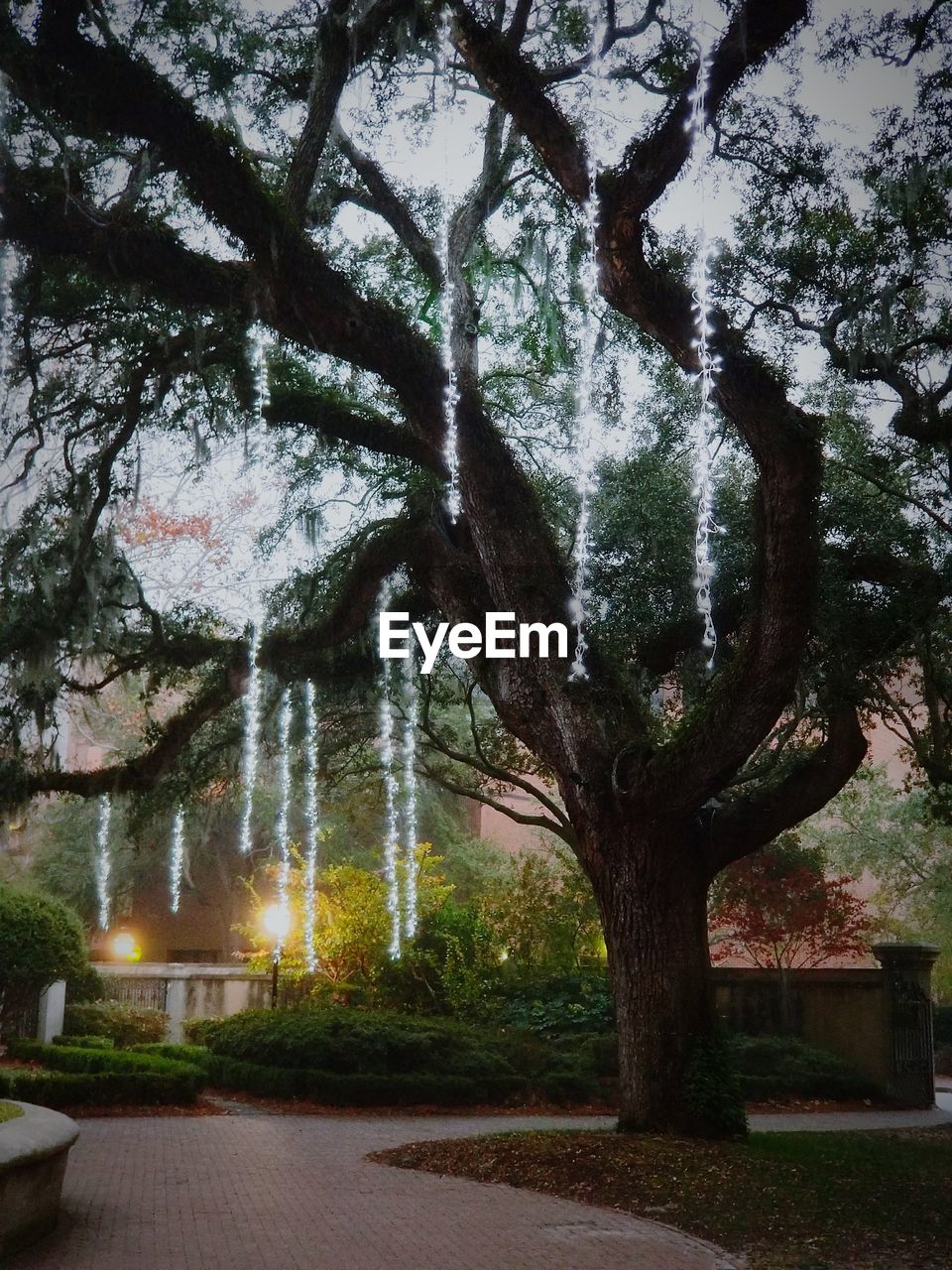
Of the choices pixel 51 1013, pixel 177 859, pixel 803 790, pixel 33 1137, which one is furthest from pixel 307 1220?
pixel 177 859

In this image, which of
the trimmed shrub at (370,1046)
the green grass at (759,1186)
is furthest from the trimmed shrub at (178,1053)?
the green grass at (759,1186)

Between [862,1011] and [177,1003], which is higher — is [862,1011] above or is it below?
below

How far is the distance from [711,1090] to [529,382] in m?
8.67

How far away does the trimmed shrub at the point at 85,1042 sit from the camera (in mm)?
16875

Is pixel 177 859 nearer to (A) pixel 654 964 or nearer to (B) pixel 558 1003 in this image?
(B) pixel 558 1003

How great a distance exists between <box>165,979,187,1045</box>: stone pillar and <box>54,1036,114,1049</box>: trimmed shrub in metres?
2.45

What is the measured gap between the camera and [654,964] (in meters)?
10.5

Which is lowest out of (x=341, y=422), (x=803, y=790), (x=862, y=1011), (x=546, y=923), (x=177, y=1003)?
(x=862, y=1011)

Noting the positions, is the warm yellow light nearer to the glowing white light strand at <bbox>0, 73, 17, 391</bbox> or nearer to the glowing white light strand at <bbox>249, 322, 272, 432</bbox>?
the glowing white light strand at <bbox>249, 322, 272, 432</bbox>

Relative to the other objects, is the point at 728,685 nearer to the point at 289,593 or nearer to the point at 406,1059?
the point at 289,593

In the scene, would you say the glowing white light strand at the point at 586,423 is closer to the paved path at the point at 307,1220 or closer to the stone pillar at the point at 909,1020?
the paved path at the point at 307,1220

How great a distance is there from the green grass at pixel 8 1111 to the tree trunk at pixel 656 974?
17.4 ft

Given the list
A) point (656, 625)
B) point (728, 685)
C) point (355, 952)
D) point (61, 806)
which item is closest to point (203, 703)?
point (656, 625)

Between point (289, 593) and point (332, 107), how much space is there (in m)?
5.52
